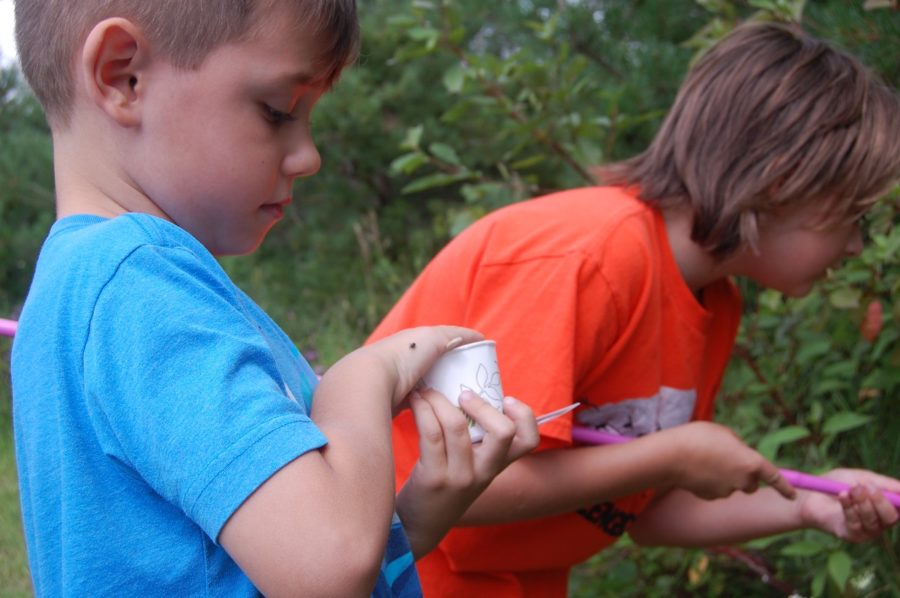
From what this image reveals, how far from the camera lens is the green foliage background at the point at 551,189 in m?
2.52

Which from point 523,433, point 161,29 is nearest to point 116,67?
point 161,29

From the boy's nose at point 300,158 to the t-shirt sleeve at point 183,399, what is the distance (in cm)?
21

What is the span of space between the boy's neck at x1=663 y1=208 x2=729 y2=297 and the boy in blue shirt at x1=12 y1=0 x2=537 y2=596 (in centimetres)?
Answer: 78

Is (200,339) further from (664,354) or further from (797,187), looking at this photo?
(797,187)

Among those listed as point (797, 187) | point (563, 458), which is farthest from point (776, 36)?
point (563, 458)

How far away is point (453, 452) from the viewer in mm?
1082

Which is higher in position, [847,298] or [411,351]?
[411,351]

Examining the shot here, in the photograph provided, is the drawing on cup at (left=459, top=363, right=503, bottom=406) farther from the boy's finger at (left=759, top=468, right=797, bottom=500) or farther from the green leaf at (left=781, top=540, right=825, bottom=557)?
the green leaf at (left=781, top=540, right=825, bottom=557)

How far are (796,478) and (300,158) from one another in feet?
3.74

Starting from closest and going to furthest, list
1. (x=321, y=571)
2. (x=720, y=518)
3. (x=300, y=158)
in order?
A: (x=321, y=571)
(x=300, y=158)
(x=720, y=518)

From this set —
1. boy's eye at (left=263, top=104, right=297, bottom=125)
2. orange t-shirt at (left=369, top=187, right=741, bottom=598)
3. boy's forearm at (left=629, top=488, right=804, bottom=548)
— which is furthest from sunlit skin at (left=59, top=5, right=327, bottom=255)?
boy's forearm at (left=629, top=488, right=804, bottom=548)

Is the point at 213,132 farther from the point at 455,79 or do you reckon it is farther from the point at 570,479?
the point at 455,79

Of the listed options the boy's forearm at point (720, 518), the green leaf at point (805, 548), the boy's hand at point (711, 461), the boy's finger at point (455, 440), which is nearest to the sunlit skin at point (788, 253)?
the boy's hand at point (711, 461)

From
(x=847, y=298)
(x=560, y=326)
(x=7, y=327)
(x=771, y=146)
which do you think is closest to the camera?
(x=7, y=327)
